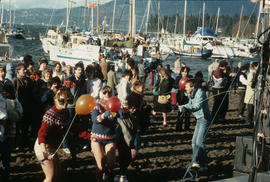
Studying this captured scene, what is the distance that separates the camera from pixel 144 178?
20.6 feet

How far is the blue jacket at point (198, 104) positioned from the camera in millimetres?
6290

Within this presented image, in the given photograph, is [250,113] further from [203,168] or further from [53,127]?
[53,127]

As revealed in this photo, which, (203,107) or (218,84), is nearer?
(203,107)

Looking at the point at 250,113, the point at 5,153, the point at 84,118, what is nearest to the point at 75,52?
the point at 250,113

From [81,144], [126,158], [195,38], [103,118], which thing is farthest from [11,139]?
[195,38]

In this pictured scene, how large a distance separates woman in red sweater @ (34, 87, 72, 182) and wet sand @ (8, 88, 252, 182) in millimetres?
1453

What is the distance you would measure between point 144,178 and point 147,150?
168 cm

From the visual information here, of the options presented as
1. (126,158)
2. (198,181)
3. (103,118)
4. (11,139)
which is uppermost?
(103,118)

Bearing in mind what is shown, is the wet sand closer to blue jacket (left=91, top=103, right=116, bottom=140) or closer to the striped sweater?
blue jacket (left=91, top=103, right=116, bottom=140)

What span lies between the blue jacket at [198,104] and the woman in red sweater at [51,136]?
2.52m

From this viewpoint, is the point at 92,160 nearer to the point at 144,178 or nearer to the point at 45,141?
the point at 144,178

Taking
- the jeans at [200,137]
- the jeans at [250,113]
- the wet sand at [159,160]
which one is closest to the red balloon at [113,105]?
the wet sand at [159,160]

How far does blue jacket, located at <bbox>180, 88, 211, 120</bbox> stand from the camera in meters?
6.29

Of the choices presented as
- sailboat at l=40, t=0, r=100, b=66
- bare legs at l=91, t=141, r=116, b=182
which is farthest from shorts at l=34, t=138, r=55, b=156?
sailboat at l=40, t=0, r=100, b=66
